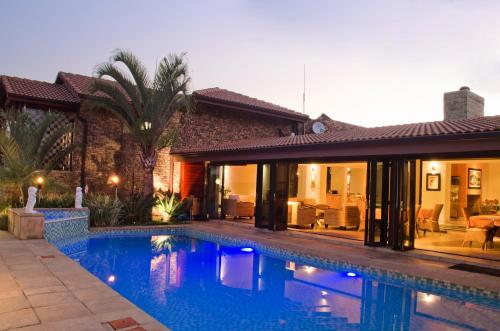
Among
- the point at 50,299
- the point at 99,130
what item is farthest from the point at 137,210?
the point at 50,299

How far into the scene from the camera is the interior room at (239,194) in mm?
15438

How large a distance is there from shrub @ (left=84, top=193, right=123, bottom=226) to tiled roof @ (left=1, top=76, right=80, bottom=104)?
4.02m

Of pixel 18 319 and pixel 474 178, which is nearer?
pixel 18 319

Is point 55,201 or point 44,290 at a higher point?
point 55,201

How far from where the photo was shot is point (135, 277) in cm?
745

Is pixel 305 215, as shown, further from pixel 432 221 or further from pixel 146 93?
pixel 146 93

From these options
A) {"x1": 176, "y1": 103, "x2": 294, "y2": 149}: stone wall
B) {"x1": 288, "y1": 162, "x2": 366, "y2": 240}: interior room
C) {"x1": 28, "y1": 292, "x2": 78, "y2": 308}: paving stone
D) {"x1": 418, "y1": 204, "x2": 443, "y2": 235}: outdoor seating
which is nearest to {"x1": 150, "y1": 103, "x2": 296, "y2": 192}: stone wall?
{"x1": 176, "y1": 103, "x2": 294, "y2": 149}: stone wall

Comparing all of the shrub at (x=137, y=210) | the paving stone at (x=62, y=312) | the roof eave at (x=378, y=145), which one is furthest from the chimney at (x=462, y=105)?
the paving stone at (x=62, y=312)

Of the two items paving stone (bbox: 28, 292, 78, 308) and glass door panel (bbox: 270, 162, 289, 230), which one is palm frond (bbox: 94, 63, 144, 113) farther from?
paving stone (bbox: 28, 292, 78, 308)

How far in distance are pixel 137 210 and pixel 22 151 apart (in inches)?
151

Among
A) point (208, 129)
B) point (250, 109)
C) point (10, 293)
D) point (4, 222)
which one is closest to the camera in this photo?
point (10, 293)

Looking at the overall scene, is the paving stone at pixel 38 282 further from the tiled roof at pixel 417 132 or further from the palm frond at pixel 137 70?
the palm frond at pixel 137 70

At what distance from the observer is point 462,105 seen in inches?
643

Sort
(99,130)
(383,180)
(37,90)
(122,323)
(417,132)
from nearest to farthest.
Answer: (122,323), (417,132), (383,180), (37,90), (99,130)
